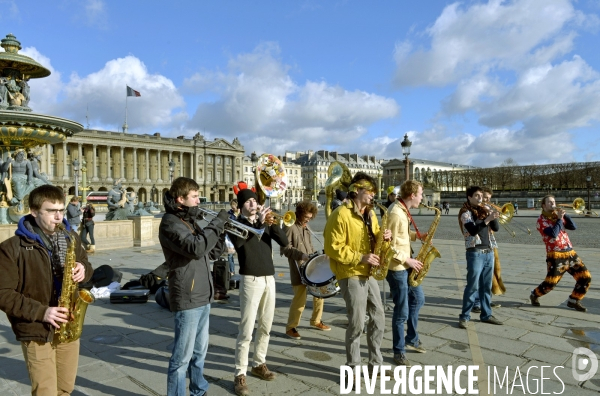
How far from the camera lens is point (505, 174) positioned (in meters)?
77.4

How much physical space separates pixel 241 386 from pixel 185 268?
50.5 inches

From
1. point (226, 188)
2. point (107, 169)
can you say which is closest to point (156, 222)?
point (107, 169)

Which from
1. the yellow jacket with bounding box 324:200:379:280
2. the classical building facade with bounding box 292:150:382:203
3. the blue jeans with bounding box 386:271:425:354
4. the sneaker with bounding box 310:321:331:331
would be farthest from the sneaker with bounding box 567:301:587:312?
the classical building facade with bounding box 292:150:382:203

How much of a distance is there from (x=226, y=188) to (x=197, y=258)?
363 ft

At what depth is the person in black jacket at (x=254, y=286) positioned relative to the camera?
3869 millimetres

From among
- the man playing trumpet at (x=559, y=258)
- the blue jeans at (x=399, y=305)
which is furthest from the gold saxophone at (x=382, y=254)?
the man playing trumpet at (x=559, y=258)

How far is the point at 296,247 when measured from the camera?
5.59m

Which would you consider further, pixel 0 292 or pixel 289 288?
pixel 289 288

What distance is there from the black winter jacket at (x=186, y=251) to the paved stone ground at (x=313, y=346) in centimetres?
112

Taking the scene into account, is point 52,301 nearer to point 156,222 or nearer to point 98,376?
point 98,376

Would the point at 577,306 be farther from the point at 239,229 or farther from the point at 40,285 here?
the point at 40,285

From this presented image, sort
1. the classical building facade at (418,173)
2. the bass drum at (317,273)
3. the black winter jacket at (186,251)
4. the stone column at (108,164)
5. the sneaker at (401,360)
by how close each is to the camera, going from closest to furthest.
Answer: the black winter jacket at (186,251)
the sneaker at (401,360)
the bass drum at (317,273)
the classical building facade at (418,173)
the stone column at (108,164)

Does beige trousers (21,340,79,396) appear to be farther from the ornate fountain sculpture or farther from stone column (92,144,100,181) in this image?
stone column (92,144,100,181)

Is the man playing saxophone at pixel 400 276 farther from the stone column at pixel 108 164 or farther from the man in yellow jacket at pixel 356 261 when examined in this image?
the stone column at pixel 108 164
